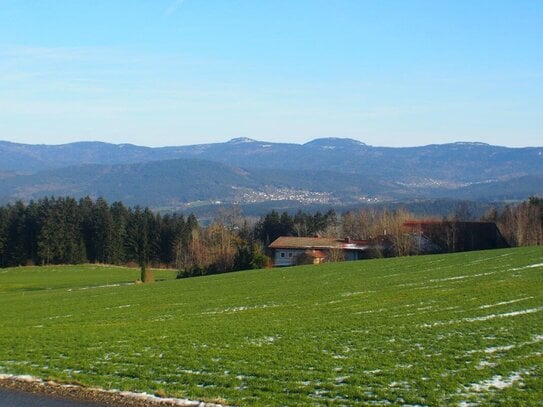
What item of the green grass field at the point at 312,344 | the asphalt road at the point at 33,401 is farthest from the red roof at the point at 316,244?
the asphalt road at the point at 33,401

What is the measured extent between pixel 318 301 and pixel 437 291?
543 cm

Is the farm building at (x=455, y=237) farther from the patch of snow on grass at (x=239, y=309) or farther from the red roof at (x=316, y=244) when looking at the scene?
the patch of snow on grass at (x=239, y=309)

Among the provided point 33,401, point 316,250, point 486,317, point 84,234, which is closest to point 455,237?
point 316,250

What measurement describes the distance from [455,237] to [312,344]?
7270 cm

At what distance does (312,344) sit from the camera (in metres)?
18.2

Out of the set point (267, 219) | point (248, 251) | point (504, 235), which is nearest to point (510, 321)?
point (248, 251)

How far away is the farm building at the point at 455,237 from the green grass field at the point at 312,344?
50863 millimetres

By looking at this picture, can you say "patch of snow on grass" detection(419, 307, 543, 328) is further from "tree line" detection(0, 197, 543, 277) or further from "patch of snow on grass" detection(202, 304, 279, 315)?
"tree line" detection(0, 197, 543, 277)

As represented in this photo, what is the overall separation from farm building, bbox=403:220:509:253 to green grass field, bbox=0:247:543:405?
5086 centimetres

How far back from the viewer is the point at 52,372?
52.3 ft

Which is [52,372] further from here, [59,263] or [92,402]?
[59,263]

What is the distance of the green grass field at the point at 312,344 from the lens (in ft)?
44.0

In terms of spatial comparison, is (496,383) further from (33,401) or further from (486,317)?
(33,401)

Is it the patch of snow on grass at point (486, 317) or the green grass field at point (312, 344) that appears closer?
the green grass field at point (312, 344)
